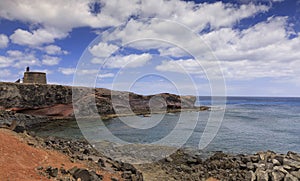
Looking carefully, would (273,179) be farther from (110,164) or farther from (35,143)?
(35,143)

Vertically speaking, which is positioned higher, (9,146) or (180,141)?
(9,146)

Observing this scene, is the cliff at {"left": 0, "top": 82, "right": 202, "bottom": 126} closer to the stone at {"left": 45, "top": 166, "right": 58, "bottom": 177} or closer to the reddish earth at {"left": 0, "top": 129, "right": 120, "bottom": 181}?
the reddish earth at {"left": 0, "top": 129, "right": 120, "bottom": 181}

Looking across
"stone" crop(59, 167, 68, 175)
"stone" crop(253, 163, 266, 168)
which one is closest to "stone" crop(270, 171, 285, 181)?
"stone" crop(253, 163, 266, 168)

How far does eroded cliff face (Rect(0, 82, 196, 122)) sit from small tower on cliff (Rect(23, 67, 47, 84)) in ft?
10.8

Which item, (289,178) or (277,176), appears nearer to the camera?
(289,178)

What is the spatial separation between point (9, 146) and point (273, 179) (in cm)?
1082

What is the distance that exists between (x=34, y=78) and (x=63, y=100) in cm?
654

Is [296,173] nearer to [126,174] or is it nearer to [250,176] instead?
[250,176]

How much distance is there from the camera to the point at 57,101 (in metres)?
42.0

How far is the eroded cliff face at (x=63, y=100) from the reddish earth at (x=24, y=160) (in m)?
29.7

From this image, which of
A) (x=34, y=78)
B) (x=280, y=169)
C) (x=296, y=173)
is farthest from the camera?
(x=34, y=78)

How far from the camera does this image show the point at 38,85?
4056 centimetres

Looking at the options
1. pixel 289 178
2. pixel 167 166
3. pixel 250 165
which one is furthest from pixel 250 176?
pixel 167 166

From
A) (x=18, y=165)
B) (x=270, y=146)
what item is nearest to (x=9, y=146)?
(x=18, y=165)
